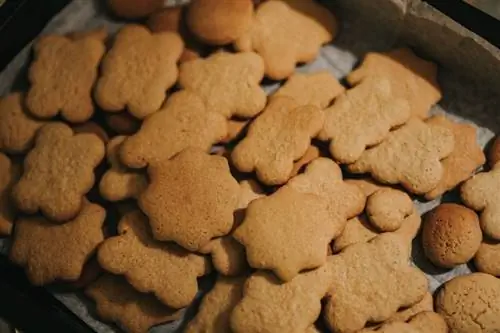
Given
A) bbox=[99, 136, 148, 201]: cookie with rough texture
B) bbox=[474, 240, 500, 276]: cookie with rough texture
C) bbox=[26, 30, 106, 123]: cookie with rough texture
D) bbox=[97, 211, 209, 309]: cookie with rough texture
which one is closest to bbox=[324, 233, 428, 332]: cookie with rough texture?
bbox=[474, 240, 500, 276]: cookie with rough texture

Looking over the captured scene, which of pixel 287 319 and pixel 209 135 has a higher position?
pixel 209 135

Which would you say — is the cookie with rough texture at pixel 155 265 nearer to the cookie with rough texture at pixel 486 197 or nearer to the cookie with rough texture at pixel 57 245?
the cookie with rough texture at pixel 57 245

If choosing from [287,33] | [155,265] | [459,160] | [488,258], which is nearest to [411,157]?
[459,160]

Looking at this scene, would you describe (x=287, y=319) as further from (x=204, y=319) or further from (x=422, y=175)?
(x=422, y=175)

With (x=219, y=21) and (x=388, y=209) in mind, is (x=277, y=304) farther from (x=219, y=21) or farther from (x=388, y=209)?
(x=219, y=21)

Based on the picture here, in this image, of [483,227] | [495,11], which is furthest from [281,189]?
[495,11]

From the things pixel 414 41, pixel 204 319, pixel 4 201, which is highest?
pixel 414 41

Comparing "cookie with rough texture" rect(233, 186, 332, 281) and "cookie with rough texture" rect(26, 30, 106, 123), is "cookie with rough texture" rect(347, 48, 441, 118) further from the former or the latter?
"cookie with rough texture" rect(26, 30, 106, 123)
